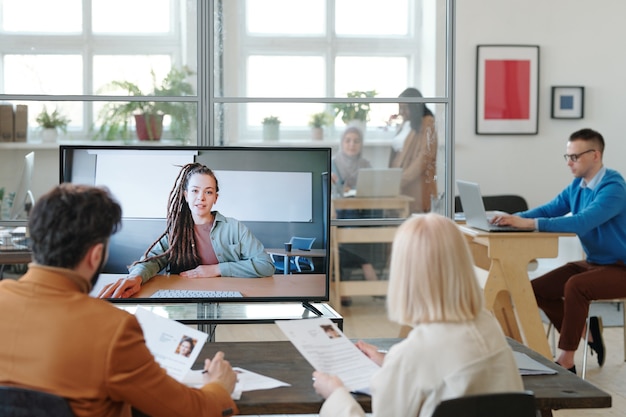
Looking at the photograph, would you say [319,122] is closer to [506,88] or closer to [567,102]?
[506,88]

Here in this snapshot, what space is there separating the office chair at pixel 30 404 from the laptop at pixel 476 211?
10.2 feet

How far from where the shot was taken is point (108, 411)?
67.8 inches

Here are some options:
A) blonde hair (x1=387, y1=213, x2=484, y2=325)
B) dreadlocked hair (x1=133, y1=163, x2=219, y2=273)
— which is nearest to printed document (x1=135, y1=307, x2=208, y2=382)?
blonde hair (x1=387, y1=213, x2=484, y2=325)

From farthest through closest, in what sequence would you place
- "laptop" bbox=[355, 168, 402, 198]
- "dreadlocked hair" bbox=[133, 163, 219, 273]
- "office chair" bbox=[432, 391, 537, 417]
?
"laptop" bbox=[355, 168, 402, 198] < "dreadlocked hair" bbox=[133, 163, 219, 273] < "office chair" bbox=[432, 391, 537, 417]

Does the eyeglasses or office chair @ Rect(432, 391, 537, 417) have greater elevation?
the eyeglasses

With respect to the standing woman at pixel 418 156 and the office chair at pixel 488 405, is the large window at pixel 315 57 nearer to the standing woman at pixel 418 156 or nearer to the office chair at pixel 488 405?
the standing woman at pixel 418 156

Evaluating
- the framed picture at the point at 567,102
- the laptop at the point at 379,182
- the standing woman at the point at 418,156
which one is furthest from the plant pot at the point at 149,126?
the framed picture at the point at 567,102

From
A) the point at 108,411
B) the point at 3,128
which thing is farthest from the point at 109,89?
the point at 108,411

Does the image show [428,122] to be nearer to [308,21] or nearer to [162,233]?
[308,21]

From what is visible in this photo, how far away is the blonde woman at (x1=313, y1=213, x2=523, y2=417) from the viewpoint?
172 cm

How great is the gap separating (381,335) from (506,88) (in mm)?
3893

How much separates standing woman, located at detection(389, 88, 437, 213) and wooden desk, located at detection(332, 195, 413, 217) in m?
0.03

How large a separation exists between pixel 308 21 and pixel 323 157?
0.77 m

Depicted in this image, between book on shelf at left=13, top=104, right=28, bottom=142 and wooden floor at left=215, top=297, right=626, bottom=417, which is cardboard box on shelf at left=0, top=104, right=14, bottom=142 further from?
wooden floor at left=215, top=297, right=626, bottom=417
